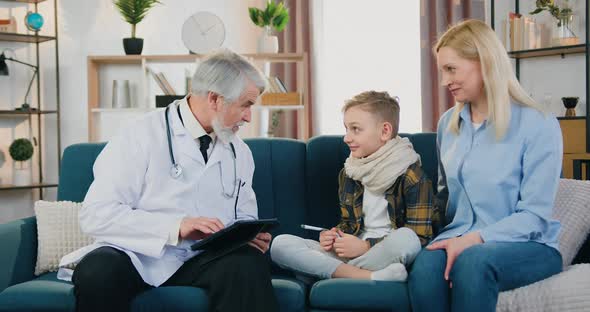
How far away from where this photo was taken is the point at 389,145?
240cm

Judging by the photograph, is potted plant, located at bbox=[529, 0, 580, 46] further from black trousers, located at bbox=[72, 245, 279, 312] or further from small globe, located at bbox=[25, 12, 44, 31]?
small globe, located at bbox=[25, 12, 44, 31]

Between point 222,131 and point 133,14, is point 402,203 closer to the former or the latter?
point 222,131

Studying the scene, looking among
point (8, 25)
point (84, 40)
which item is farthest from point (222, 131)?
point (84, 40)

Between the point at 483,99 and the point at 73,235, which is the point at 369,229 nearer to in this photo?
the point at 483,99

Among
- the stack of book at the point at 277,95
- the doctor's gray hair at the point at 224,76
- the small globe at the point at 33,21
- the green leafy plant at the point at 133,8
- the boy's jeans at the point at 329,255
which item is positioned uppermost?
the green leafy plant at the point at 133,8

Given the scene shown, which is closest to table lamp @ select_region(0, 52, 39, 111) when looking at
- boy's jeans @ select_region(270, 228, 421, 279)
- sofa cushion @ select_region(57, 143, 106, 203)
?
sofa cushion @ select_region(57, 143, 106, 203)

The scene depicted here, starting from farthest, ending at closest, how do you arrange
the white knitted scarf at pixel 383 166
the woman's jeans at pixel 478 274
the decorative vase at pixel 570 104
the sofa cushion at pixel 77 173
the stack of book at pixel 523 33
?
→ the stack of book at pixel 523 33, the decorative vase at pixel 570 104, the sofa cushion at pixel 77 173, the white knitted scarf at pixel 383 166, the woman's jeans at pixel 478 274

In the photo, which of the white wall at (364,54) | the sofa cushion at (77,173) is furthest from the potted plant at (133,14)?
the sofa cushion at (77,173)

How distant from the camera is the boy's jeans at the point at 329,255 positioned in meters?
2.21

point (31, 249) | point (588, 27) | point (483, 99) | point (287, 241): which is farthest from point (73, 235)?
point (588, 27)

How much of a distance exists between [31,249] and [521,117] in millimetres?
1609

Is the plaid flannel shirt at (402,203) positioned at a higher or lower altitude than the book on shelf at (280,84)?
lower

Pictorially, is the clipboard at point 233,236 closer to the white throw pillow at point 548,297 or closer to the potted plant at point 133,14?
the white throw pillow at point 548,297

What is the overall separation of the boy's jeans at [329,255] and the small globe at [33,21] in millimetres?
3297
